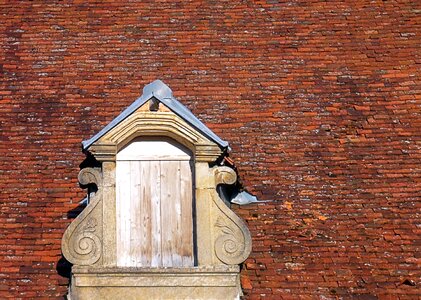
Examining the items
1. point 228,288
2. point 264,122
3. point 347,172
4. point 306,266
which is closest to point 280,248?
point 306,266

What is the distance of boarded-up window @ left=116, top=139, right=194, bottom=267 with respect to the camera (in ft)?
26.4

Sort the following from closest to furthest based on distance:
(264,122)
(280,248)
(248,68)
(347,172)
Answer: (280,248)
(347,172)
(264,122)
(248,68)

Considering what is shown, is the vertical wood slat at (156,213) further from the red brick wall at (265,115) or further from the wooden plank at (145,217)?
the red brick wall at (265,115)

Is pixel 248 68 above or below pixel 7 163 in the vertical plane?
above

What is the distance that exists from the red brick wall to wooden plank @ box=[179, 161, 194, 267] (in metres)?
0.63

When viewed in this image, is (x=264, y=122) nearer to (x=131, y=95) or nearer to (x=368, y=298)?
(x=131, y=95)

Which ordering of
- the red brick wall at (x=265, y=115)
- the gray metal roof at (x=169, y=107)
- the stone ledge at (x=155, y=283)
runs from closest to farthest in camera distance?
1. the stone ledge at (x=155, y=283)
2. the gray metal roof at (x=169, y=107)
3. the red brick wall at (x=265, y=115)

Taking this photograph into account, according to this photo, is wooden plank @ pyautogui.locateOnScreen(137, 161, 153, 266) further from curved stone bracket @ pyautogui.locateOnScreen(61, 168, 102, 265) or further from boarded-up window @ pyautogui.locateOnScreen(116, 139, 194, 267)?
curved stone bracket @ pyautogui.locateOnScreen(61, 168, 102, 265)

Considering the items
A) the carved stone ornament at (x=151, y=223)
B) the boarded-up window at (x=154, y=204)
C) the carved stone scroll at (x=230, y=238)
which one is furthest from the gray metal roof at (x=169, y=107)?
the carved stone scroll at (x=230, y=238)

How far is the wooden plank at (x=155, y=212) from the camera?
26.4ft

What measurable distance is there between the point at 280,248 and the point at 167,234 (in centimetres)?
115

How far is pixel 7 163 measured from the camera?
9.51m

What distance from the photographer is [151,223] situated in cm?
815

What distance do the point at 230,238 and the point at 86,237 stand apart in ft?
4.33
